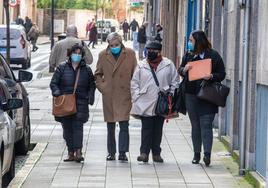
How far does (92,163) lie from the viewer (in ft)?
42.0

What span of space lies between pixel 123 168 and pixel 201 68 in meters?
1.69

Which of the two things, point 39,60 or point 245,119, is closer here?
point 245,119

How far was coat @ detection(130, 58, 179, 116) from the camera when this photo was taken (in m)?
12.7

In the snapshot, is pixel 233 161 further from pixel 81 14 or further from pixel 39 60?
pixel 81 14

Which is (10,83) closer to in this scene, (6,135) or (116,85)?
(116,85)

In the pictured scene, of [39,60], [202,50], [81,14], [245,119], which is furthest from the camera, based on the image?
[81,14]

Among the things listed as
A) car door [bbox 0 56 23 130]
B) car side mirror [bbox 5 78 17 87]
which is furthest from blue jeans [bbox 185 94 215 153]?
car side mirror [bbox 5 78 17 87]

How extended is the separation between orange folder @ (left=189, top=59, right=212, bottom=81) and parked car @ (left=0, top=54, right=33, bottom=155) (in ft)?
8.37

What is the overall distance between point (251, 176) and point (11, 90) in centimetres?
369

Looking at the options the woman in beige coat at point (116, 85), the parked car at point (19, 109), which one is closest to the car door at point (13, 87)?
the parked car at point (19, 109)

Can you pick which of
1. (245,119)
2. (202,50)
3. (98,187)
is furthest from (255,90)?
(98,187)

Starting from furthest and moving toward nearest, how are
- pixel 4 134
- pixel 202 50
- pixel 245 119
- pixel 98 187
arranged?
pixel 202 50 → pixel 245 119 → pixel 98 187 → pixel 4 134

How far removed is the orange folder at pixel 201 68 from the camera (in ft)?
40.4

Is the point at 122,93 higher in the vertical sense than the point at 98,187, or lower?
higher
